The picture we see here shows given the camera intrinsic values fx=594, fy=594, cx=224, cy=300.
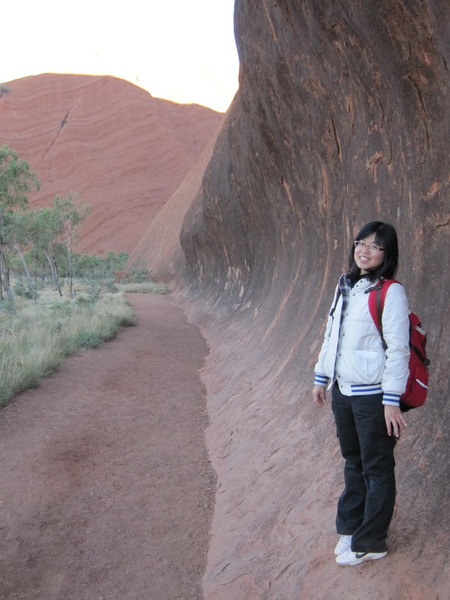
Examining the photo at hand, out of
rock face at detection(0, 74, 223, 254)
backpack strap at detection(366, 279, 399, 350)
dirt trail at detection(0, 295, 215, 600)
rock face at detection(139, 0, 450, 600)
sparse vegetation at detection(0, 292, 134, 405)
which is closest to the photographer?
backpack strap at detection(366, 279, 399, 350)

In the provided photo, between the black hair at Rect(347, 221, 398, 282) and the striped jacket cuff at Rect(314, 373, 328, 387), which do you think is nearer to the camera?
the black hair at Rect(347, 221, 398, 282)

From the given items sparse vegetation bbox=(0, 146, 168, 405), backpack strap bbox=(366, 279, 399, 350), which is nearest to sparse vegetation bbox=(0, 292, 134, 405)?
sparse vegetation bbox=(0, 146, 168, 405)

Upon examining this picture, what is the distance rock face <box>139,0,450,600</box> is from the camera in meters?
3.22

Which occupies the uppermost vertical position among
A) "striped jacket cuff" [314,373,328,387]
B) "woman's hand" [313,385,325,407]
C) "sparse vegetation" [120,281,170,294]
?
"striped jacket cuff" [314,373,328,387]

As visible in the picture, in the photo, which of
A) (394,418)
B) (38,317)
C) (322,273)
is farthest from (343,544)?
(38,317)

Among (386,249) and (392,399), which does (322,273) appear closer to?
(386,249)

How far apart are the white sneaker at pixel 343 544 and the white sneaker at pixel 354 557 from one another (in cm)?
4

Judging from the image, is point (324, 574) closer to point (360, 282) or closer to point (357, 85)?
point (360, 282)

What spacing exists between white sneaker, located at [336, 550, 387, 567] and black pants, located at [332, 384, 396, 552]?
0.03 m

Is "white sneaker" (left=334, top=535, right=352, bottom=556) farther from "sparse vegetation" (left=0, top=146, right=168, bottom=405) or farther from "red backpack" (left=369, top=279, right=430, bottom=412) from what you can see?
"sparse vegetation" (left=0, top=146, right=168, bottom=405)

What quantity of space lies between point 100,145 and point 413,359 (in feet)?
215

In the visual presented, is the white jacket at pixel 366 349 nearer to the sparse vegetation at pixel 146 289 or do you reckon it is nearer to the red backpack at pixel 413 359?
the red backpack at pixel 413 359

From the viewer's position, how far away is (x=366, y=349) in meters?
2.79

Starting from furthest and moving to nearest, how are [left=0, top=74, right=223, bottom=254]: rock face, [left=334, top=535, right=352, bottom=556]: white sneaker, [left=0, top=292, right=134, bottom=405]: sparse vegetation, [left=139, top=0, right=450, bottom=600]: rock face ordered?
[left=0, top=74, right=223, bottom=254]: rock face
[left=0, top=292, right=134, bottom=405]: sparse vegetation
[left=139, top=0, right=450, bottom=600]: rock face
[left=334, top=535, right=352, bottom=556]: white sneaker
